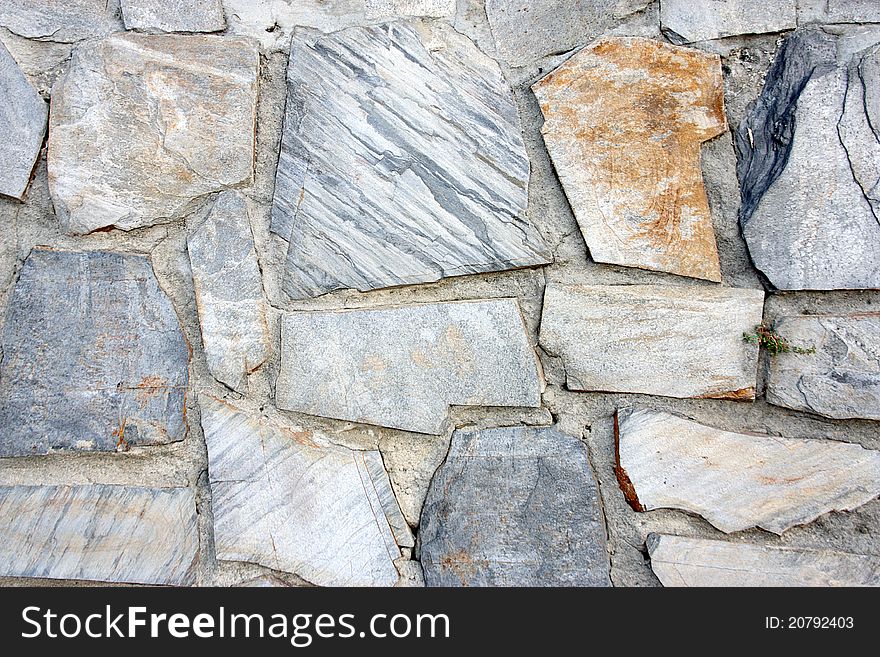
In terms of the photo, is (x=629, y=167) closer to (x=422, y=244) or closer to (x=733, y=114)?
(x=733, y=114)

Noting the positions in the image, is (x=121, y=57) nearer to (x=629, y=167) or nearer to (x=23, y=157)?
(x=23, y=157)

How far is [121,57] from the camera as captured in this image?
0.96m

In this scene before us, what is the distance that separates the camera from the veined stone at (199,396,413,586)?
95 centimetres

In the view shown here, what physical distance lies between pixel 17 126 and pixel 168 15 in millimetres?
287

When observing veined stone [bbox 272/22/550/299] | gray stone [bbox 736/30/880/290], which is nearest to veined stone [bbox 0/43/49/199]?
veined stone [bbox 272/22/550/299]

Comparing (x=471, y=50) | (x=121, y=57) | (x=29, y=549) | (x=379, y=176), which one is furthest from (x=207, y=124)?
(x=29, y=549)

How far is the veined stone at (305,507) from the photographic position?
95cm

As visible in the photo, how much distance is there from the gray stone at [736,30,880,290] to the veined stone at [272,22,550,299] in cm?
32

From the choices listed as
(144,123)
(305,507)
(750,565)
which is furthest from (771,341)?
(144,123)

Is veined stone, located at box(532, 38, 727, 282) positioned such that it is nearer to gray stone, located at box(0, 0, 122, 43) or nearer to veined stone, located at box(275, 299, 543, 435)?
veined stone, located at box(275, 299, 543, 435)

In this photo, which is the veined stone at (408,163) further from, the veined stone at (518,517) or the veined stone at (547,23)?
the veined stone at (518,517)
